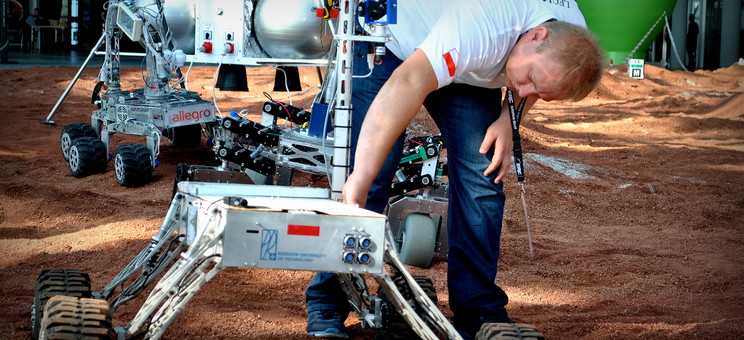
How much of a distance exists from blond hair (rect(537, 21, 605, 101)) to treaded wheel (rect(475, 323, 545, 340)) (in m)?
0.70

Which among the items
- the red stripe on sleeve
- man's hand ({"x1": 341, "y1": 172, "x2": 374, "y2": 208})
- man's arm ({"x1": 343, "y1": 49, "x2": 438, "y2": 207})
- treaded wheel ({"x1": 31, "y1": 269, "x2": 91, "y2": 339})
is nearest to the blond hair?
the red stripe on sleeve

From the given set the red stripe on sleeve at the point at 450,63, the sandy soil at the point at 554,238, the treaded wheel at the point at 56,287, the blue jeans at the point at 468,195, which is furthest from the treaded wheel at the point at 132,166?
the red stripe on sleeve at the point at 450,63

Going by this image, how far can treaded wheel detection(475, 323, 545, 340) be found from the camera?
246 centimetres

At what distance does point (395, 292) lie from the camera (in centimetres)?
240

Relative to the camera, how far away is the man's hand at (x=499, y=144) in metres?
2.96

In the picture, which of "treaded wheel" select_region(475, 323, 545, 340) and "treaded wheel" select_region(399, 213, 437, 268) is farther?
"treaded wheel" select_region(399, 213, 437, 268)

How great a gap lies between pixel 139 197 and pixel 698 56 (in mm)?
22110

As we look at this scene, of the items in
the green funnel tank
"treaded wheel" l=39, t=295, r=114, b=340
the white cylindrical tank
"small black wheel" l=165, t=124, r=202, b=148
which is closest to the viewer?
"treaded wheel" l=39, t=295, r=114, b=340

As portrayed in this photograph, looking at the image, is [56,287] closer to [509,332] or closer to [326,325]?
[326,325]

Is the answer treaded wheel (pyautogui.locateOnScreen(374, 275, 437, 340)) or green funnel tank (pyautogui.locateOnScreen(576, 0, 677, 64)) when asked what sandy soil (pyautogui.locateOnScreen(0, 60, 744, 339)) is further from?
green funnel tank (pyautogui.locateOnScreen(576, 0, 677, 64))

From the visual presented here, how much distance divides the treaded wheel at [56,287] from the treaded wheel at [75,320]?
0.39 meters

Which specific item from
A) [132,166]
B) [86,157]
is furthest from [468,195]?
[86,157]

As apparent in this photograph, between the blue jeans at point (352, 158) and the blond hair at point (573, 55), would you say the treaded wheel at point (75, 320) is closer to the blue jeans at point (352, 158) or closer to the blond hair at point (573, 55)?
the blue jeans at point (352, 158)

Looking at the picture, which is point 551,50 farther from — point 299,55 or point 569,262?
point 299,55
